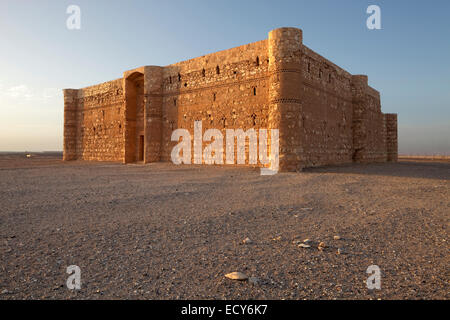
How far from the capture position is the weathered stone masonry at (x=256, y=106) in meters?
11.9

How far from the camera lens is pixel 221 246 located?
317 cm

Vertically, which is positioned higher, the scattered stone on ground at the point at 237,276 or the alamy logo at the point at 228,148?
the alamy logo at the point at 228,148

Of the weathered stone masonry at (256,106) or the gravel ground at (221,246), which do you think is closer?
the gravel ground at (221,246)

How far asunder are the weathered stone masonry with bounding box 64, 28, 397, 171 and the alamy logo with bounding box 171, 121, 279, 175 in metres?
0.33

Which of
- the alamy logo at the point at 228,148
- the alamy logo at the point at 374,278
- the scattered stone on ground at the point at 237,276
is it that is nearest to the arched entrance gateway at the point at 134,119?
the alamy logo at the point at 228,148

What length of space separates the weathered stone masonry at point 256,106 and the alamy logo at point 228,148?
0.33m

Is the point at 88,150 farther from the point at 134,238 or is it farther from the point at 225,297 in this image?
the point at 225,297

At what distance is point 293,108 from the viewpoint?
11.8m

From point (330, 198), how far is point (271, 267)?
3.89m

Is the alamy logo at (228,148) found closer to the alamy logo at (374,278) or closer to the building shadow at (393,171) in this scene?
the building shadow at (393,171)

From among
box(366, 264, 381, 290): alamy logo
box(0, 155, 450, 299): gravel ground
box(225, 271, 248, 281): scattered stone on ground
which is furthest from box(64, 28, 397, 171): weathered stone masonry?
box(225, 271, 248, 281): scattered stone on ground

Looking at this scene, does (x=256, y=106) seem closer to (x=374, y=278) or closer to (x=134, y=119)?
(x=134, y=119)

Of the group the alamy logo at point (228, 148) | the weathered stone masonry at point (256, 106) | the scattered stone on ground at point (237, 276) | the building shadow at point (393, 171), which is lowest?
the scattered stone on ground at point (237, 276)
